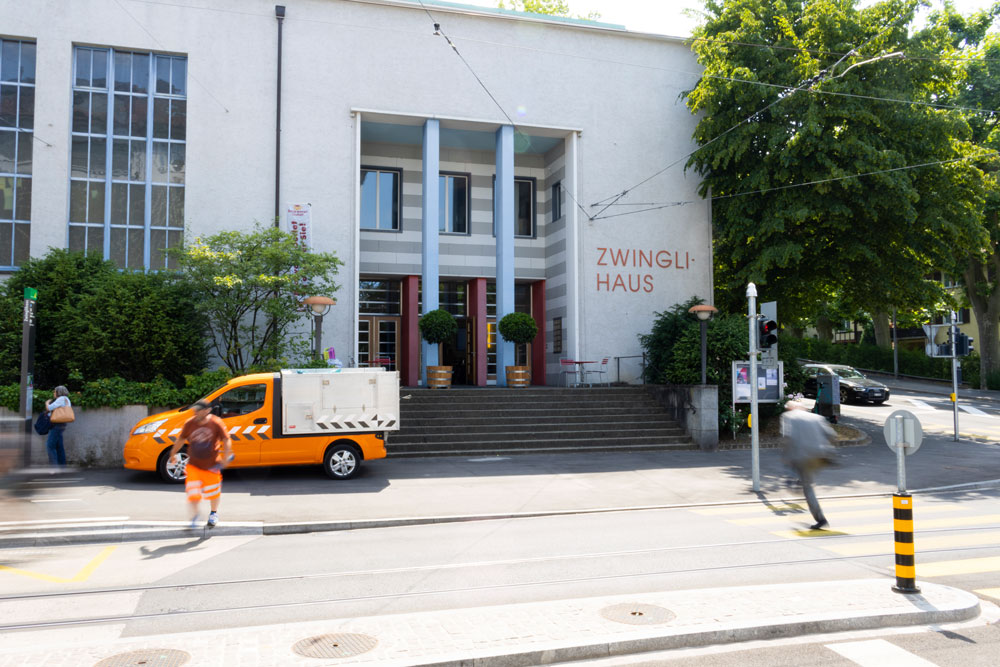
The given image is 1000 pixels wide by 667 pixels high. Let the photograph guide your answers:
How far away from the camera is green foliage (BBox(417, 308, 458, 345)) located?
20375 mm

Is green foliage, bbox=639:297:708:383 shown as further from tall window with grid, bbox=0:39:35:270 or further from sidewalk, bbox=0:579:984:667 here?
tall window with grid, bbox=0:39:35:270

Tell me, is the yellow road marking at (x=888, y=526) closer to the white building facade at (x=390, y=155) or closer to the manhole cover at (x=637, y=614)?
the manhole cover at (x=637, y=614)

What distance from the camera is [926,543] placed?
872 cm

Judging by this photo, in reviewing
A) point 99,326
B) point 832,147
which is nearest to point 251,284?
point 99,326

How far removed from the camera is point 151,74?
67.3ft

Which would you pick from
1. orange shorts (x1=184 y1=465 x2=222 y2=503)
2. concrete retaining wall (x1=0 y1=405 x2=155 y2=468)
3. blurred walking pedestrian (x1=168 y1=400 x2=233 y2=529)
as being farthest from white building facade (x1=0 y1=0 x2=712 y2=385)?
orange shorts (x1=184 y1=465 x2=222 y2=503)

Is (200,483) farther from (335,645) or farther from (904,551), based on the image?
(904,551)

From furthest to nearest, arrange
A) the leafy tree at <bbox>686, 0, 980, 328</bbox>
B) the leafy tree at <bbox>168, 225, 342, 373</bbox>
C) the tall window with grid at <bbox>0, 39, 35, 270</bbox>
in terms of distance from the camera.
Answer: the leafy tree at <bbox>686, 0, 980, 328</bbox> → the tall window with grid at <bbox>0, 39, 35, 270</bbox> → the leafy tree at <bbox>168, 225, 342, 373</bbox>

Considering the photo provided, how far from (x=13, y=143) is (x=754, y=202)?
21422 mm

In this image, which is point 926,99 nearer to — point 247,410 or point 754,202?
point 754,202

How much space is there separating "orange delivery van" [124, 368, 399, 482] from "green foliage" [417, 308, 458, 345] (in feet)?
21.2

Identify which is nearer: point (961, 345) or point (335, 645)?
point (335, 645)

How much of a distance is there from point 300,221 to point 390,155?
5933mm

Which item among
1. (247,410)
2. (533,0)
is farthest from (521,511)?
(533,0)
